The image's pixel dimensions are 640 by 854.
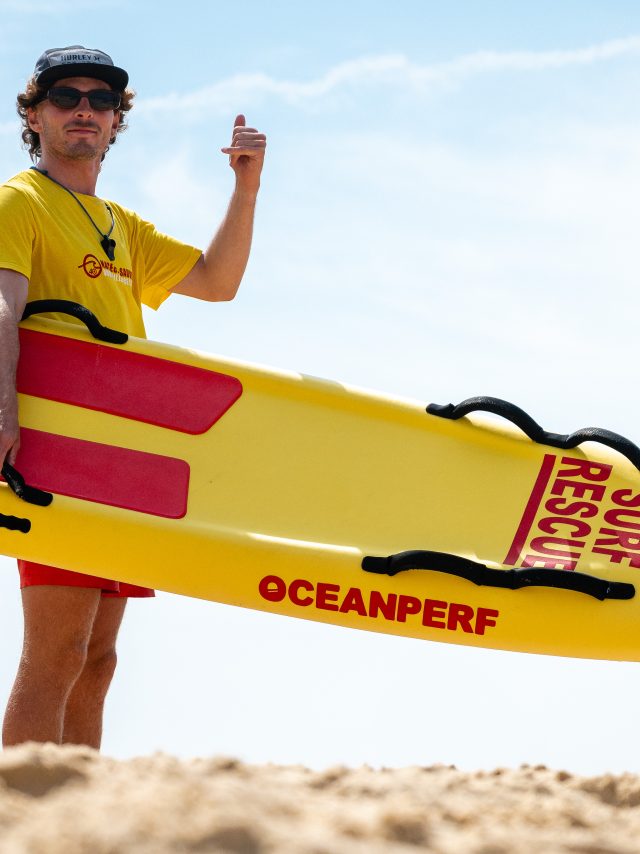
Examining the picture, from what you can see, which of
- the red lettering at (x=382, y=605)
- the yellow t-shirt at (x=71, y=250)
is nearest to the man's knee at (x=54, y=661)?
the red lettering at (x=382, y=605)

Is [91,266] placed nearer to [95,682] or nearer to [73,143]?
[73,143]

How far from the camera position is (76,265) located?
130 inches

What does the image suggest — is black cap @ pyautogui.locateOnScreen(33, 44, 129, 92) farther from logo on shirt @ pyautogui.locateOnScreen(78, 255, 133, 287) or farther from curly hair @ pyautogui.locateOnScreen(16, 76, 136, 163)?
logo on shirt @ pyautogui.locateOnScreen(78, 255, 133, 287)

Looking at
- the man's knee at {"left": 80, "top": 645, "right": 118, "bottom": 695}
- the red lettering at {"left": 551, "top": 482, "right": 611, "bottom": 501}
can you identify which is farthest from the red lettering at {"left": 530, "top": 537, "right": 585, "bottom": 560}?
the man's knee at {"left": 80, "top": 645, "right": 118, "bottom": 695}

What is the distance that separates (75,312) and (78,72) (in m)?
0.83

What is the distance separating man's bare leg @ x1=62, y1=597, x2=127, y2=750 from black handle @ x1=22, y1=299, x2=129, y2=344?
2.63 feet

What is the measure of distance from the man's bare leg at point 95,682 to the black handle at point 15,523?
329 millimetres

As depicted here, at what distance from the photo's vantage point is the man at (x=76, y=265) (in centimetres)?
297

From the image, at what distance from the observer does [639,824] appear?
2078mm

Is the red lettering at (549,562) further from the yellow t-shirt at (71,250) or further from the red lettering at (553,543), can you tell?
the yellow t-shirt at (71,250)

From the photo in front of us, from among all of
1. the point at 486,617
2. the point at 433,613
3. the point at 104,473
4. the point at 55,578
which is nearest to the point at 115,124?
the point at 104,473

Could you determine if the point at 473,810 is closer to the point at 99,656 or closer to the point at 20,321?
the point at 99,656

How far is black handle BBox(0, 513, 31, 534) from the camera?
3.15m

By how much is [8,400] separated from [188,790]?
1510 millimetres
